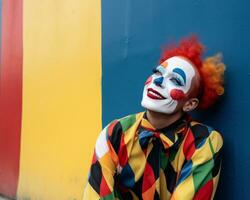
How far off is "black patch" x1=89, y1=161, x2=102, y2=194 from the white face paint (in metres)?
0.40

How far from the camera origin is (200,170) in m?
2.17

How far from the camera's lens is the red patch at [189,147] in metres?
2.24

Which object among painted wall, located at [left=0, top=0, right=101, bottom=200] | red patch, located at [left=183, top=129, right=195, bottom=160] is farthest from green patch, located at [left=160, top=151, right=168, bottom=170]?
painted wall, located at [left=0, top=0, right=101, bottom=200]

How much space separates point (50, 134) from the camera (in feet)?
13.3

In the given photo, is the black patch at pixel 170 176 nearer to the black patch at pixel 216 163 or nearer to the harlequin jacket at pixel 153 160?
the harlequin jacket at pixel 153 160

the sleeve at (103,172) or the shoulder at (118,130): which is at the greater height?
the shoulder at (118,130)

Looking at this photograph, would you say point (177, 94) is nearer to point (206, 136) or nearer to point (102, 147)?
point (206, 136)

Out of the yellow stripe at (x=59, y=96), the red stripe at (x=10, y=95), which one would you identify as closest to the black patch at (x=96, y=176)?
the yellow stripe at (x=59, y=96)

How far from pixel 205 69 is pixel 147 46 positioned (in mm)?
697

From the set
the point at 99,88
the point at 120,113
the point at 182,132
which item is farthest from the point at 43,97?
the point at 182,132

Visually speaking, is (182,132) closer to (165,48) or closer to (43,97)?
(165,48)

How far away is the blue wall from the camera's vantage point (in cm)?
232

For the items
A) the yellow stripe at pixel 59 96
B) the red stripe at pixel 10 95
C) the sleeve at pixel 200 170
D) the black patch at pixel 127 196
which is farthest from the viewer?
the red stripe at pixel 10 95

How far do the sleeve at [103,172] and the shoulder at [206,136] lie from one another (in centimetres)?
41
